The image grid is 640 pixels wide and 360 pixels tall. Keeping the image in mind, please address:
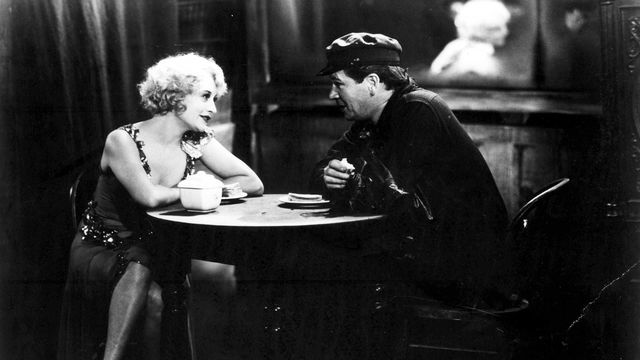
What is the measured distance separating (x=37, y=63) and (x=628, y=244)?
2.41 m

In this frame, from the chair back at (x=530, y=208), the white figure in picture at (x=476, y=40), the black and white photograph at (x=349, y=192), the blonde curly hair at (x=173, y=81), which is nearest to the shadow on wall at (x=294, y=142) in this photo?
the black and white photograph at (x=349, y=192)

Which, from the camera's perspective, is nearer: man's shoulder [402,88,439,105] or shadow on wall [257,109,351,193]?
man's shoulder [402,88,439,105]

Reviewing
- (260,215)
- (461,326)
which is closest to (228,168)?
(260,215)

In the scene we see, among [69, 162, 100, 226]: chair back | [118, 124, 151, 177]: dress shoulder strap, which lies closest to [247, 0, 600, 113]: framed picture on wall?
[118, 124, 151, 177]: dress shoulder strap

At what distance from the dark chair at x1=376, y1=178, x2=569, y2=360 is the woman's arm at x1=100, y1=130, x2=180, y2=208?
2.98ft

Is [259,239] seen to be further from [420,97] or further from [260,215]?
[420,97]

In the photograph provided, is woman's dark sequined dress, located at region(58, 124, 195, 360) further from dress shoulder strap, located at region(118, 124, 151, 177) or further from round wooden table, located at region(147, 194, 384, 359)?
round wooden table, located at region(147, 194, 384, 359)

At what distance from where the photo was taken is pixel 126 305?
2094mm

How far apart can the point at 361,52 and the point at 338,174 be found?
0.50 metres

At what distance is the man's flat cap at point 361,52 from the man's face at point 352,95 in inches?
1.8

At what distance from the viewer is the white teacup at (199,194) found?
7.08 ft

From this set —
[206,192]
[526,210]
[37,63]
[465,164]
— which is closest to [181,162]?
[206,192]

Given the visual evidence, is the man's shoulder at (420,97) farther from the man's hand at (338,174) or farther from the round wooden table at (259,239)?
the round wooden table at (259,239)

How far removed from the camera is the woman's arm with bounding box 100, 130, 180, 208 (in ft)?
7.27
